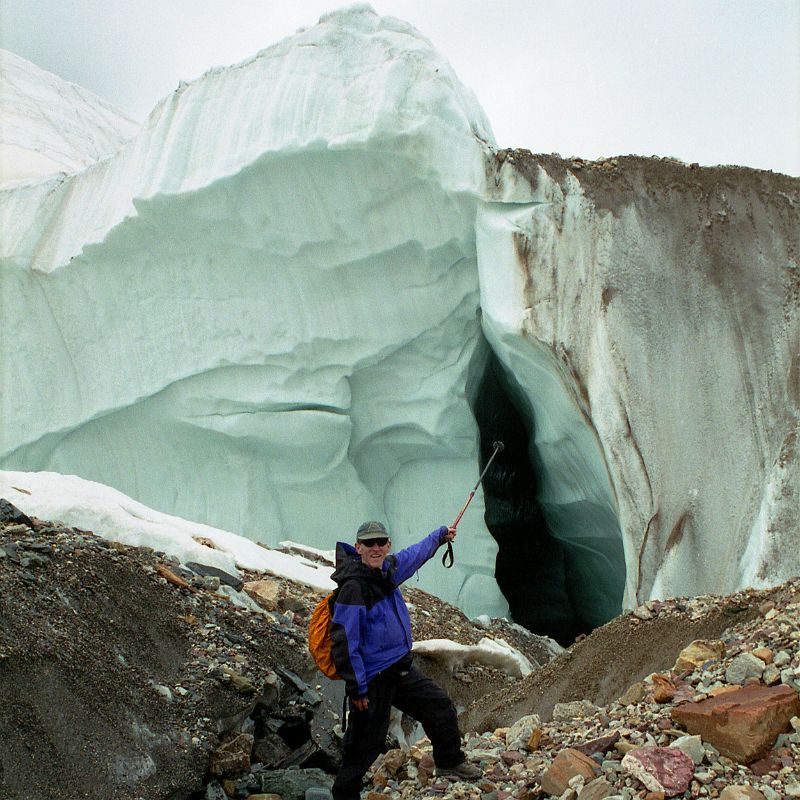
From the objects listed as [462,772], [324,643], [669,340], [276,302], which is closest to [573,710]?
[462,772]

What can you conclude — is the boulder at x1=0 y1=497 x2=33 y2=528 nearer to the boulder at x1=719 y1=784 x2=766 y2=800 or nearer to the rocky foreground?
the rocky foreground

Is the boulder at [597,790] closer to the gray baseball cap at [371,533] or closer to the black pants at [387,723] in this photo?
the black pants at [387,723]

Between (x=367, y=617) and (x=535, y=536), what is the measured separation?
23.7 ft

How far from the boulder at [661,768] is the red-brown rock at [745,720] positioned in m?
0.13

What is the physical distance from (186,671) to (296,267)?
5493 millimetres

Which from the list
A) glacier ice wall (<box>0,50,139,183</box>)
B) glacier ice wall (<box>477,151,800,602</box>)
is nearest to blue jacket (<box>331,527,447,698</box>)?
glacier ice wall (<box>477,151,800,602</box>)

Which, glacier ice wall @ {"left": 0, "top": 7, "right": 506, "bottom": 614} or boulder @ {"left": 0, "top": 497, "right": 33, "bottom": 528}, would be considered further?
glacier ice wall @ {"left": 0, "top": 7, "right": 506, "bottom": 614}

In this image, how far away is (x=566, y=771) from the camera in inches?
109

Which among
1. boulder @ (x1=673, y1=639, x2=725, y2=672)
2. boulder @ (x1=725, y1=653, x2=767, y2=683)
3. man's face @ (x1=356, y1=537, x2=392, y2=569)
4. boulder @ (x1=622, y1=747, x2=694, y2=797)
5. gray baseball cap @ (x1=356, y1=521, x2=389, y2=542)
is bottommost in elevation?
boulder @ (x1=622, y1=747, x2=694, y2=797)

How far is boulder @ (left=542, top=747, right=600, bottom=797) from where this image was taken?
2744mm

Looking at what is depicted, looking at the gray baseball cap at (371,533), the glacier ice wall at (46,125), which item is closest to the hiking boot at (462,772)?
the gray baseball cap at (371,533)

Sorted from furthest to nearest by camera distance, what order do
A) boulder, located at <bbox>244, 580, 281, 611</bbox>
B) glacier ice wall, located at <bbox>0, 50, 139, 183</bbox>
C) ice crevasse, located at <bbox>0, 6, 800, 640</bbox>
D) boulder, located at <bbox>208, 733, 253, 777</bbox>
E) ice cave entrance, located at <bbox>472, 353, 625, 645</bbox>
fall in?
glacier ice wall, located at <bbox>0, 50, 139, 183</bbox> < ice cave entrance, located at <bbox>472, 353, 625, 645</bbox> < ice crevasse, located at <bbox>0, 6, 800, 640</bbox> < boulder, located at <bbox>244, 580, 281, 611</bbox> < boulder, located at <bbox>208, 733, 253, 777</bbox>

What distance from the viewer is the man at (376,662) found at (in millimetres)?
2906

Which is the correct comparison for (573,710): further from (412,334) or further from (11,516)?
(412,334)
